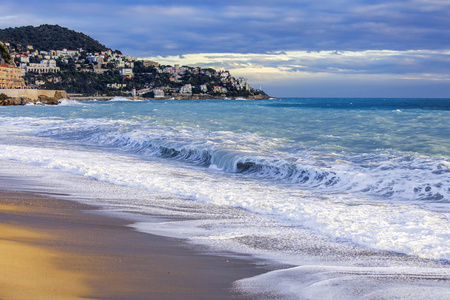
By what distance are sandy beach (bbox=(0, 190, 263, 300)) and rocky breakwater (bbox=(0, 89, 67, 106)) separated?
248 ft

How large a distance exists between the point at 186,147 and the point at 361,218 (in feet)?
28.0

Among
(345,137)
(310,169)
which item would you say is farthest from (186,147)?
(345,137)

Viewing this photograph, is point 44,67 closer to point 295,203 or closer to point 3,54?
point 3,54

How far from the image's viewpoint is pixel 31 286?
3012 mm

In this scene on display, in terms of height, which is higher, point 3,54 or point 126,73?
point 126,73

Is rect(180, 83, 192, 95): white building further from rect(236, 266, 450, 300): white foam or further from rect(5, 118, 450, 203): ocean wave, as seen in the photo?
rect(236, 266, 450, 300): white foam

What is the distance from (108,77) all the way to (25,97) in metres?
89.7

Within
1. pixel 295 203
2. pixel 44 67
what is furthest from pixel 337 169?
pixel 44 67

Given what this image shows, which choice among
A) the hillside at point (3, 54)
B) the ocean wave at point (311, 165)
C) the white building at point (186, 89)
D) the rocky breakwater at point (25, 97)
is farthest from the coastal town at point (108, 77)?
the ocean wave at point (311, 165)

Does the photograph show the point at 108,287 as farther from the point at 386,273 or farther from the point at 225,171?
the point at 225,171

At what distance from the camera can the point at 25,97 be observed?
7925 centimetres

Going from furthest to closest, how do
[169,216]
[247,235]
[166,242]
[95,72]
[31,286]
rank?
1. [95,72]
2. [169,216]
3. [247,235]
4. [166,242]
5. [31,286]

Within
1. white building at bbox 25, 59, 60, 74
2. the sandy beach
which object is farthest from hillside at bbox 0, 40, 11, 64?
the sandy beach

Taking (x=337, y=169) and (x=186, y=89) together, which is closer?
(x=337, y=169)
